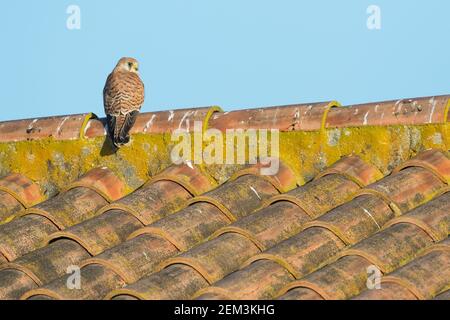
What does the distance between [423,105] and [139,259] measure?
199 centimetres

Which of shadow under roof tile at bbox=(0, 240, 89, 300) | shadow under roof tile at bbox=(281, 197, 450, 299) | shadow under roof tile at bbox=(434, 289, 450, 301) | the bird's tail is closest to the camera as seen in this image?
shadow under roof tile at bbox=(434, 289, 450, 301)

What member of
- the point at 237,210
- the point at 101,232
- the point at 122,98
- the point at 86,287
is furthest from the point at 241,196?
the point at 122,98

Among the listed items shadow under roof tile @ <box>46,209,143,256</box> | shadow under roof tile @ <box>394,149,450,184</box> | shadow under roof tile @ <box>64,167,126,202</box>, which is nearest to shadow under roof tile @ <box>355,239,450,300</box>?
shadow under roof tile @ <box>394,149,450,184</box>

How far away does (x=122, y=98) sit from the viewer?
310 inches

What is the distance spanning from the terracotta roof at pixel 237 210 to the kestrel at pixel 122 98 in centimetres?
9

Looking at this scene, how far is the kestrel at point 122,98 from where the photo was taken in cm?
722

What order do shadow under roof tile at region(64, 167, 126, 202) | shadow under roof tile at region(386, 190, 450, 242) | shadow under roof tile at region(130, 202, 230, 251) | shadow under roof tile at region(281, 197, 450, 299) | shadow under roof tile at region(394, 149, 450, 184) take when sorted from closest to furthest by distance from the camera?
shadow under roof tile at region(281, 197, 450, 299)
shadow under roof tile at region(386, 190, 450, 242)
shadow under roof tile at region(130, 202, 230, 251)
shadow under roof tile at region(394, 149, 450, 184)
shadow under roof tile at region(64, 167, 126, 202)

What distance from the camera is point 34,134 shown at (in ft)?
25.3

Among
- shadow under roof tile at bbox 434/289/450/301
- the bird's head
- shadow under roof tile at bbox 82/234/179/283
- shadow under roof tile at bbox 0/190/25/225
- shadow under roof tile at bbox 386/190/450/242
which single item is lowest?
shadow under roof tile at bbox 434/289/450/301

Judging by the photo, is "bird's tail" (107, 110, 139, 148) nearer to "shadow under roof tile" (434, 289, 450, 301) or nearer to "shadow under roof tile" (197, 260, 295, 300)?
"shadow under roof tile" (197, 260, 295, 300)

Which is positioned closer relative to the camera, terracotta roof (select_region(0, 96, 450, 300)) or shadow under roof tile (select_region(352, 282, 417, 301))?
shadow under roof tile (select_region(352, 282, 417, 301))

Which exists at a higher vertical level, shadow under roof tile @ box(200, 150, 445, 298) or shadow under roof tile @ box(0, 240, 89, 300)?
shadow under roof tile @ box(200, 150, 445, 298)

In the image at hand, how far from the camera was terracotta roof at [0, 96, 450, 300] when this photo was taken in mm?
4996
